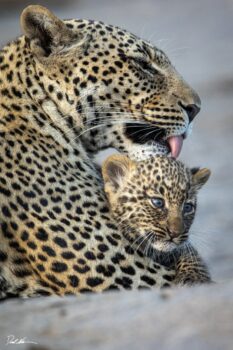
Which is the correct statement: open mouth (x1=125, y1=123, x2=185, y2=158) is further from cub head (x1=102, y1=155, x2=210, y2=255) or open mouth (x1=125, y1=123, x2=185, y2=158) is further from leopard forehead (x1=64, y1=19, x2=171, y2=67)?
leopard forehead (x1=64, y1=19, x2=171, y2=67)

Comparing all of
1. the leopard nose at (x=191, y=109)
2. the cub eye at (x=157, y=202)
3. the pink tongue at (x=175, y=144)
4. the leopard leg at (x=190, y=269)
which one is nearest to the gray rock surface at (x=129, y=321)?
the leopard leg at (x=190, y=269)

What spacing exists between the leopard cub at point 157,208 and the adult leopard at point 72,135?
0.11m

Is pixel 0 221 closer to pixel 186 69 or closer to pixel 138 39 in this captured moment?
pixel 138 39

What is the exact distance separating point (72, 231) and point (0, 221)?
0.53m

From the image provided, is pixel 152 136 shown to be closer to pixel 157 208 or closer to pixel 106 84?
pixel 106 84

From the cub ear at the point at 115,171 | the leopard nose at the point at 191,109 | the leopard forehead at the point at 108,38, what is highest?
the leopard forehead at the point at 108,38

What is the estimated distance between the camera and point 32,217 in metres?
9.09

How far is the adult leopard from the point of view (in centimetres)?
895

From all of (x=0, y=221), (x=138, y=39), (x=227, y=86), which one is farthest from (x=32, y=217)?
(x=227, y=86)

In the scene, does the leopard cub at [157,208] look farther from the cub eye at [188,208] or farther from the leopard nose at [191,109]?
the leopard nose at [191,109]

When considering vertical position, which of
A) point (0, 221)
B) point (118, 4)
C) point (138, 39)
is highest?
point (118, 4)

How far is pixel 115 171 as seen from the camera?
9.73 meters

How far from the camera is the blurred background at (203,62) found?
14.1 metres

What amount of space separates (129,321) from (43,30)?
3.05 m
